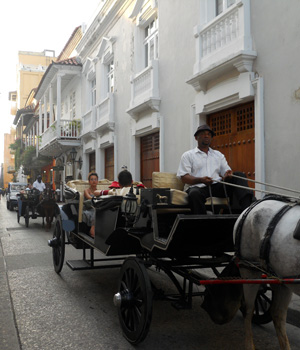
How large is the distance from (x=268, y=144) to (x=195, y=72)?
280 centimetres

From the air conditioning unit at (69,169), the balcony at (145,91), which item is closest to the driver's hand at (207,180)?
the balcony at (145,91)

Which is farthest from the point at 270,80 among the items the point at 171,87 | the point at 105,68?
the point at 105,68

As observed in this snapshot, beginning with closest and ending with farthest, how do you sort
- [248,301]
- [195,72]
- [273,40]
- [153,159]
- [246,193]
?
[248,301] < [246,193] < [273,40] < [195,72] < [153,159]

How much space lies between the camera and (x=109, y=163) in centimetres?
1745

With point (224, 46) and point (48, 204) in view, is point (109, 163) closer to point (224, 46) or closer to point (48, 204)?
point (48, 204)

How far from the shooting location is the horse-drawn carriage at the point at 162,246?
3.53 meters

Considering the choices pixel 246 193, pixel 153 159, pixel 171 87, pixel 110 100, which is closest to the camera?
pixel 246 193

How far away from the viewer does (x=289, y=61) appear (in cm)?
715

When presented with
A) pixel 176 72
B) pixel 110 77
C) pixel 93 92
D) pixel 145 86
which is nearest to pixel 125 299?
pixel 176 72

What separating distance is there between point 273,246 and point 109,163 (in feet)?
48.7

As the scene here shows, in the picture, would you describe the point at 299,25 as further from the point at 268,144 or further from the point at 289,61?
the point at 268,144

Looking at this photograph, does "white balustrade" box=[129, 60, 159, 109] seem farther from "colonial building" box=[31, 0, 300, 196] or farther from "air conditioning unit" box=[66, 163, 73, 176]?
"air conditioning unit" box=[66, 163, 73, 176]

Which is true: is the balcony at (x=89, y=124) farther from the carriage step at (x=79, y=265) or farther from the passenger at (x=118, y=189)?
the carriage step at (x=79, y=265)

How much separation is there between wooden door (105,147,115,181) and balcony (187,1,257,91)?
26.2ft
